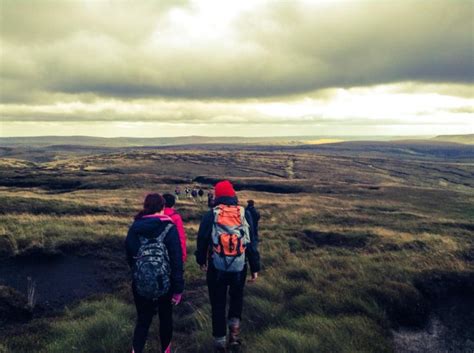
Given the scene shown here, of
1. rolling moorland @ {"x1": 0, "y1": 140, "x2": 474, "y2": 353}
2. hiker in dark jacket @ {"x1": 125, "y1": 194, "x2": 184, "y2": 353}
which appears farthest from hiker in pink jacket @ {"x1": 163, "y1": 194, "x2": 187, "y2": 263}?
rolling moorland @ {"x1": 0, "y1": 140, "x2": 474, "y2": 353}

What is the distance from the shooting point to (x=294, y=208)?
1055 inches

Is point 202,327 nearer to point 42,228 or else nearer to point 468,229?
point 42,228

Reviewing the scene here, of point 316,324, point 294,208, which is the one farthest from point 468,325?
point 294,208

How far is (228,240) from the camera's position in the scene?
6566 mm

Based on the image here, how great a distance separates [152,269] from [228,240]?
1416 mm

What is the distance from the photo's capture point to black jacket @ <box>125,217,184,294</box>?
5977 millimetres

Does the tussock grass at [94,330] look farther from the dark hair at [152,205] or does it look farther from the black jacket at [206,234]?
the dark hair at [152,205]

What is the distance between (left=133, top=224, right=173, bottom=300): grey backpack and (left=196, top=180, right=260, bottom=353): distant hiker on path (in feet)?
3.11

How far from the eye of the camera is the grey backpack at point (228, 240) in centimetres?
656

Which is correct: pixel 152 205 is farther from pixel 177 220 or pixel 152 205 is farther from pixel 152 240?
pixel 177 220

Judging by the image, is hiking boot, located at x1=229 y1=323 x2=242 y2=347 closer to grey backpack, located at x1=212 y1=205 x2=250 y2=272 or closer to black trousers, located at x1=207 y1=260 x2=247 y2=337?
black trousers, located at x1=207 y1=260 x2=247 y2=337

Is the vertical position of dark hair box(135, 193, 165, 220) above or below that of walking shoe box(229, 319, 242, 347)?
above

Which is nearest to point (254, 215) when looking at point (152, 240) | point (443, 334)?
point (152, 240)

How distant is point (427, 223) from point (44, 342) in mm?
20760
